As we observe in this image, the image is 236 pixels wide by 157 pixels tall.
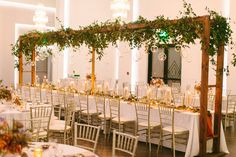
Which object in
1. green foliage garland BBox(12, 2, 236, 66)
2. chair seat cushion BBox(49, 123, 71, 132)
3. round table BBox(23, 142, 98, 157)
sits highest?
green foliage garland BBox(12, 2, 236, 66)

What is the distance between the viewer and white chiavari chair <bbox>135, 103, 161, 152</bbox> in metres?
6.75

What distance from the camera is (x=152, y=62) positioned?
13.7 metres

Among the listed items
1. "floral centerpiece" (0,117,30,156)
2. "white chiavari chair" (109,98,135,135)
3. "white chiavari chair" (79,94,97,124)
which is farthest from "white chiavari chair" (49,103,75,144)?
"floral centerpiece" (0,117,30,156)

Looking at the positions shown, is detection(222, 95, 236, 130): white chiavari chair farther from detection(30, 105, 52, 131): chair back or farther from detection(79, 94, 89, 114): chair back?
detection(30, 105, 52, 131): chair back

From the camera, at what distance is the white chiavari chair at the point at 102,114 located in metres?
7.83

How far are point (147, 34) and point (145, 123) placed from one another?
6.14 feet

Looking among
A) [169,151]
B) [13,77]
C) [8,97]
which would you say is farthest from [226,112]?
[13,77]

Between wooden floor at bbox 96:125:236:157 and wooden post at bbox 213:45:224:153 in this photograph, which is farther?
wooden post at bbox 213:45:224:153

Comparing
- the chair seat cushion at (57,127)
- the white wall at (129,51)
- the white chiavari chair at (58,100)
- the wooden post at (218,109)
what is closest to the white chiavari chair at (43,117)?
the chair seat cushion at (57,127)

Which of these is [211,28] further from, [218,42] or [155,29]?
[155,29]

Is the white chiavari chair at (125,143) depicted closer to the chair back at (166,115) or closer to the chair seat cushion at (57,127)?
the chair back at (166,115)

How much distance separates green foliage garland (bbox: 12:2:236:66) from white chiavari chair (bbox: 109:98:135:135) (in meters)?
1.35

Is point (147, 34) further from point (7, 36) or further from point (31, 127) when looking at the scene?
point (7, 36)

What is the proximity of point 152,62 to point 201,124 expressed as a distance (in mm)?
7602
